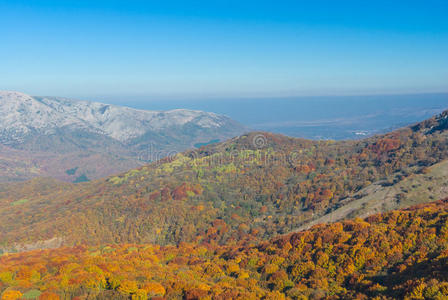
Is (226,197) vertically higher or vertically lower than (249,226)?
higher

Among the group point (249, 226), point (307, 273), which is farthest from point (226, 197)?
point (307, 273)

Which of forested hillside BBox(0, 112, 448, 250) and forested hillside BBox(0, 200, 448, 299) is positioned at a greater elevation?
forested hillside BBox(0, 200, 448, 299)

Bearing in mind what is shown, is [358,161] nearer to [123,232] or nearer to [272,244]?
[272,244]

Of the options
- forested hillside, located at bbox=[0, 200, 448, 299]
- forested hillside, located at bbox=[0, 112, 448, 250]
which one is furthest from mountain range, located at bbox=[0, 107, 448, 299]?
forested hillside, located at bbox=[0, 112, 448, 250]

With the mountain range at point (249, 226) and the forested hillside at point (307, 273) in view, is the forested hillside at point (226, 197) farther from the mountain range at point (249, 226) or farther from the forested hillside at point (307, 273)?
the forested hillside at point (307, 273)

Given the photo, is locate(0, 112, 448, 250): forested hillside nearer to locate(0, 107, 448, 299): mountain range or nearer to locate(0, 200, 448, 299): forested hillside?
locate(0, 107, 448, 299): mountain range

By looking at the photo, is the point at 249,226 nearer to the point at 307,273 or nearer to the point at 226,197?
the point at 226,197
